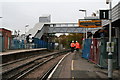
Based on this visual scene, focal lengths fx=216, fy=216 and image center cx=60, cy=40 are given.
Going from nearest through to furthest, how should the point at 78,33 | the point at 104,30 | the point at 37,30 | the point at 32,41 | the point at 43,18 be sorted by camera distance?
the point at 104,30
the point at 32,41
the point at 37,30
the point at 78,33
the point at 43,18

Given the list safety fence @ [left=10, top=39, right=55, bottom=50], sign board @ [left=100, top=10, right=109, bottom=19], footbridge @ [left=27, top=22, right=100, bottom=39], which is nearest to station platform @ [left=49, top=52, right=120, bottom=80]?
sign board @ [left=100, top=10, right=109, bottom=19]

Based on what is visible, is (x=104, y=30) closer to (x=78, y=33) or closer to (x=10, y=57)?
(x=10, y=57)

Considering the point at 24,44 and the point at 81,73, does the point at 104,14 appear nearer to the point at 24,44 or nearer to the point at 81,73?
the point at 81,73

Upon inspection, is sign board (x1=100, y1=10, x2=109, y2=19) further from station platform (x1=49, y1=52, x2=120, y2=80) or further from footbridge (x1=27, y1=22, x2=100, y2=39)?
footbridge (x1=27, y1=22, x2=100, y2=39)

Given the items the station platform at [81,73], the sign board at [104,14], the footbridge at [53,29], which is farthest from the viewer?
the footbridge at [53,29]

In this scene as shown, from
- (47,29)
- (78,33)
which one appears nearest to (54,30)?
(47,29)

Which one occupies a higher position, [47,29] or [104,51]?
[47,29]

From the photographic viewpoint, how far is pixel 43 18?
88062 millimetres

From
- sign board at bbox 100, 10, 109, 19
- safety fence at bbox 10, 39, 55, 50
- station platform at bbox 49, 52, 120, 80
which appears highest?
sign board at bbox 100, 10, 109, 19

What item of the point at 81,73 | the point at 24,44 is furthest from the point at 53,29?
the point at 81,73

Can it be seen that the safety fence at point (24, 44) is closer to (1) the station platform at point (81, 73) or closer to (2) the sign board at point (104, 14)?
(1) the station platform at point (81, 73)

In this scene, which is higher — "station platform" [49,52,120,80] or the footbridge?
the footbridge

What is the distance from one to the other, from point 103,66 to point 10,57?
1181cm

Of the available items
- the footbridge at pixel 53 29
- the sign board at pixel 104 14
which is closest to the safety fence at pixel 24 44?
the footbridge at pixel 53 29
